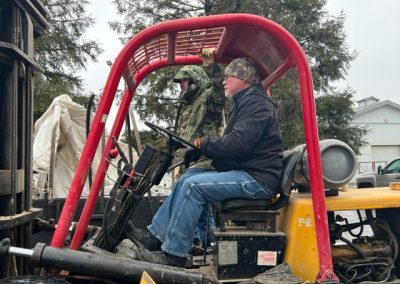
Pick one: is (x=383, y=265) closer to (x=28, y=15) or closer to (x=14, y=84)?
(x=14, y=84)

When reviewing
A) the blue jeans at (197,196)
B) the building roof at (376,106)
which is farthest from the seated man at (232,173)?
the building roof at (376,106)

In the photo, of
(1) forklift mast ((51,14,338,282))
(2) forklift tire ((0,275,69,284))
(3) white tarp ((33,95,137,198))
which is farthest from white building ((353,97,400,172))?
(2) forklift tire ((0,275,69,284))

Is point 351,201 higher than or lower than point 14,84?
lower

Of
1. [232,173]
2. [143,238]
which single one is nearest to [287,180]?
[232,173]

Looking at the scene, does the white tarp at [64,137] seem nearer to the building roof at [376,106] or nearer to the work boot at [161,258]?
the work boot at [161,258]

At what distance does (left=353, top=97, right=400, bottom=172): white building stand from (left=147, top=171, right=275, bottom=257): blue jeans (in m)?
40.0

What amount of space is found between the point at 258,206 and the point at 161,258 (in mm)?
738

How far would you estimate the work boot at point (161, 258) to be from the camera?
3.15m

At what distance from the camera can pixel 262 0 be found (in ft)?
53.7

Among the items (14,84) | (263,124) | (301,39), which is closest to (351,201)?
(263,124)

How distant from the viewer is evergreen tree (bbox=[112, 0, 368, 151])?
51.6ft

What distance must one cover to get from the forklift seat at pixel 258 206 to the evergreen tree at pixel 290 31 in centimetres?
1209

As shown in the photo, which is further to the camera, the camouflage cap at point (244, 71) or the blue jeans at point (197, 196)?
the camouflage cap at point (244, 71)

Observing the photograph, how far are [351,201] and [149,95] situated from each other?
12920 millimetres
